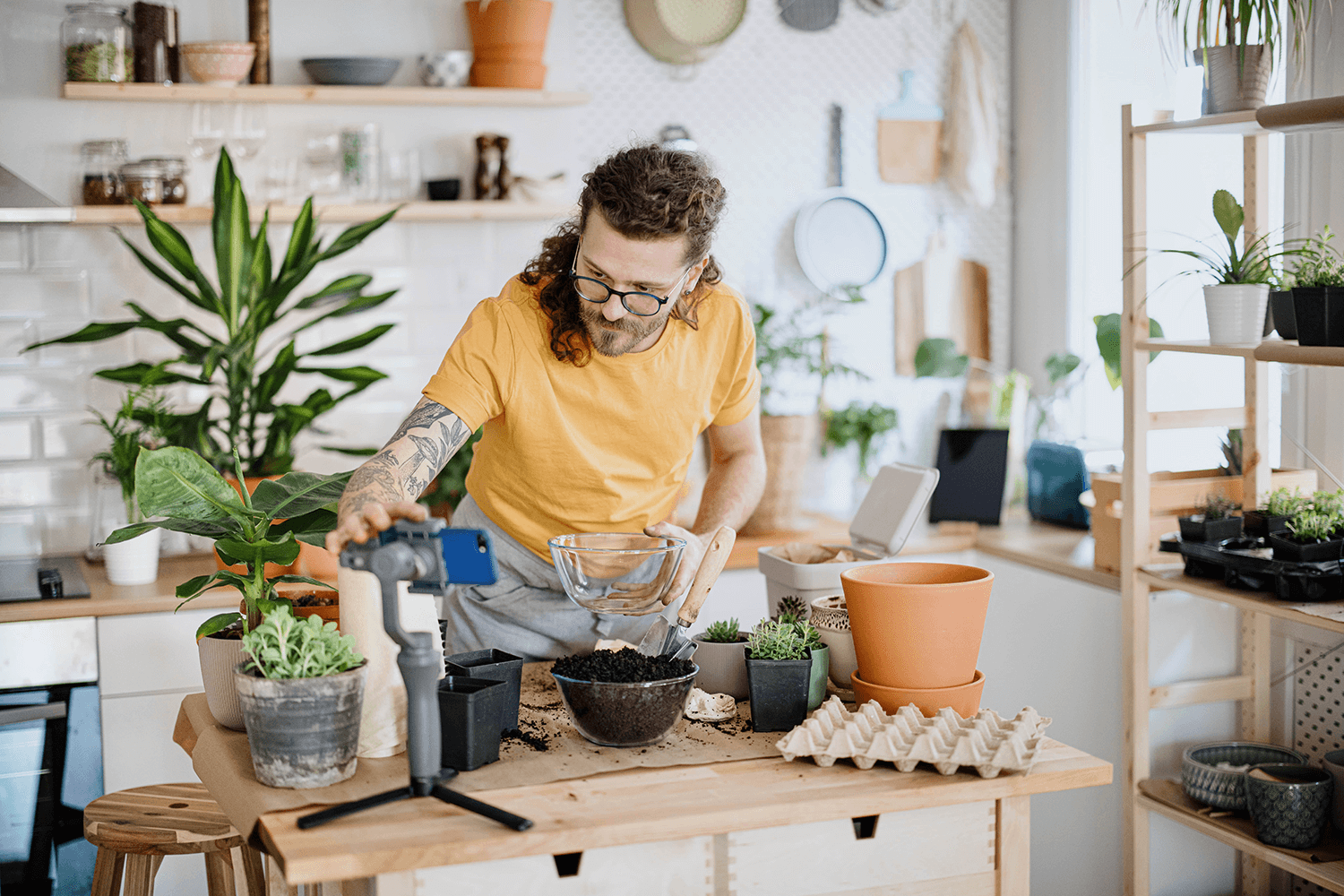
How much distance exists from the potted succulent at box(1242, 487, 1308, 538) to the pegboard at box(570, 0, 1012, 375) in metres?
1.53

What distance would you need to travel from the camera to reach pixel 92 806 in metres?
2.13

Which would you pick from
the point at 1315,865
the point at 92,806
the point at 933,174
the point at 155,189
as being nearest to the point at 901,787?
the point at 1315,865

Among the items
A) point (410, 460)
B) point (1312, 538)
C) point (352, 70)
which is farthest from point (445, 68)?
point (1312, 538)

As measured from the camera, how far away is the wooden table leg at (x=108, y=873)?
207 cm

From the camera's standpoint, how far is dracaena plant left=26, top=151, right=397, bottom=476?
293 cm

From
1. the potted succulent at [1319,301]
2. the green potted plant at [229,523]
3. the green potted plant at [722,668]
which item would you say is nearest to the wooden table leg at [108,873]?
the green potted plant at [229,523]

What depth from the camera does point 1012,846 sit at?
148 centimetres

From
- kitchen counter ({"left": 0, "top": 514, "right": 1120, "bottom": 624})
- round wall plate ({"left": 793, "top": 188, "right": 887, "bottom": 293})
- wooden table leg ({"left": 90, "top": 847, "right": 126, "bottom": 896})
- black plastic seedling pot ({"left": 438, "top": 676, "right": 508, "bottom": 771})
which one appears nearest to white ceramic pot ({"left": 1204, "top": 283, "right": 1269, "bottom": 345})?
kitchen counter ({"left": 0, "top": 514, "right": 1120, "bottom": 624})

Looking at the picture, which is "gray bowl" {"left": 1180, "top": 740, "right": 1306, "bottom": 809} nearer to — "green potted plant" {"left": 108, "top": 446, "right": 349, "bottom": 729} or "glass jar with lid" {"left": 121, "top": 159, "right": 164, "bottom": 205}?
"green potted plant" {"left": 108, "top": 446, "right": 349, "bottom": 729}

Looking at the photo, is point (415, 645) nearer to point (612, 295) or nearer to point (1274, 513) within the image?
point (612, 295)

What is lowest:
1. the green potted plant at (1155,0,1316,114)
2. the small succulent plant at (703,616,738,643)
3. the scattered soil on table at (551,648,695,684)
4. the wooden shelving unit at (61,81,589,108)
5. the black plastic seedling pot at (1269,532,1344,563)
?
the small succulent plant at (703,616,738,643)

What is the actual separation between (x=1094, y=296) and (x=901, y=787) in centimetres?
268

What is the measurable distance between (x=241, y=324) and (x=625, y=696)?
2013 mm

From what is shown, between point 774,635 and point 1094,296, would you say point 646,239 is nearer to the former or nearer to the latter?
point 774,635
